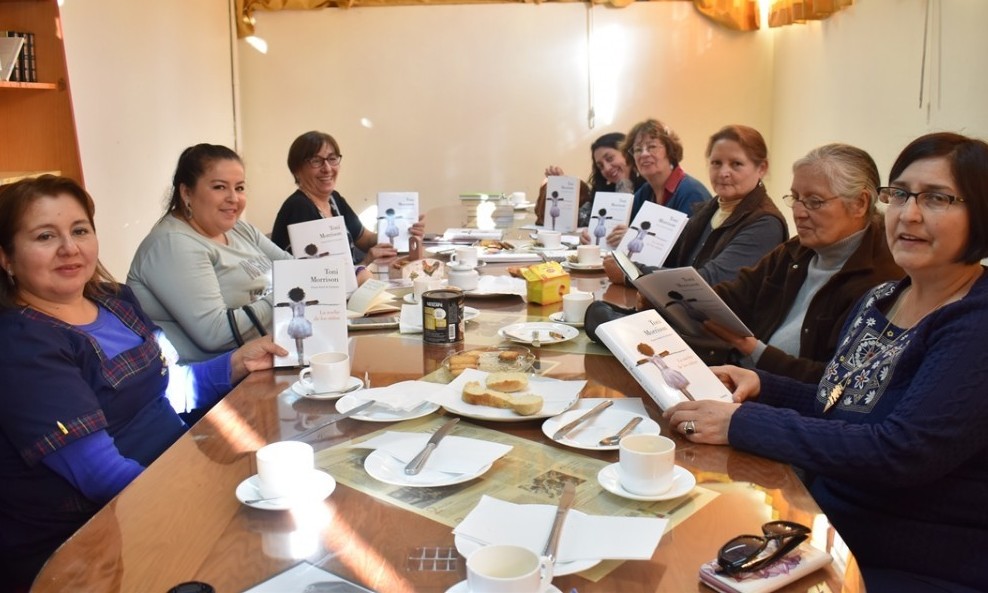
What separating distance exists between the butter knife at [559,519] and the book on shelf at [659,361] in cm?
38

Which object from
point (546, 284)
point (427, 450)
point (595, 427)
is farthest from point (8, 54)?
point (595, 427)

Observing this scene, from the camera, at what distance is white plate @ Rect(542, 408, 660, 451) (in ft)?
4.33

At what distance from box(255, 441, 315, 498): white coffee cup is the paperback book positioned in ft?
8.09

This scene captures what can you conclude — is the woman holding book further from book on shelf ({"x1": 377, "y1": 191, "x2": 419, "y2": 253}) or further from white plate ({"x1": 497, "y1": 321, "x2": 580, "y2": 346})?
book on shelf ({"x1": 377, "y1": 191, "x2": 419, "y2": 253})

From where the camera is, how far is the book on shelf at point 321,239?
2482 mm

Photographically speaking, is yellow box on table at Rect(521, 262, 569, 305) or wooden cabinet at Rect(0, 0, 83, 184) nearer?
yellow box on table at Rect(521, 262, 569, 305)

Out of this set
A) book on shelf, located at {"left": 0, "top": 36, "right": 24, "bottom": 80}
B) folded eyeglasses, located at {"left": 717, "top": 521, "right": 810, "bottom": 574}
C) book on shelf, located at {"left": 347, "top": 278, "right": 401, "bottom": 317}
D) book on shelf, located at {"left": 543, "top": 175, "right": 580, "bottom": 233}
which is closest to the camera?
folded eyeglasses, located at {"left": 717, "top": 521, "right": 810, "bottom": 574}

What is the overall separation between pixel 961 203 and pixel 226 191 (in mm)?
1918

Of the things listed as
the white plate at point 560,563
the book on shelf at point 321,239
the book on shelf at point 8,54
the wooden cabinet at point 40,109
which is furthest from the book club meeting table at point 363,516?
the wooden cabinet at point 40,109

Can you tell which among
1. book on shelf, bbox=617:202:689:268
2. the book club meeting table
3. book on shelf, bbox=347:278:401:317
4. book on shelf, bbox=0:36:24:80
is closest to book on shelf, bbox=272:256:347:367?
the book club meeting table

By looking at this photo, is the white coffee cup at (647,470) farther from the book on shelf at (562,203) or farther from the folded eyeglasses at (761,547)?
the book on shelf at (562,203)

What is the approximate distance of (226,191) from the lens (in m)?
2.41

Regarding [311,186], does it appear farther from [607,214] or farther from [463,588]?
[463,588]

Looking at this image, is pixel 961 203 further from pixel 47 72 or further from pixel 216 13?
pixel 216 13
